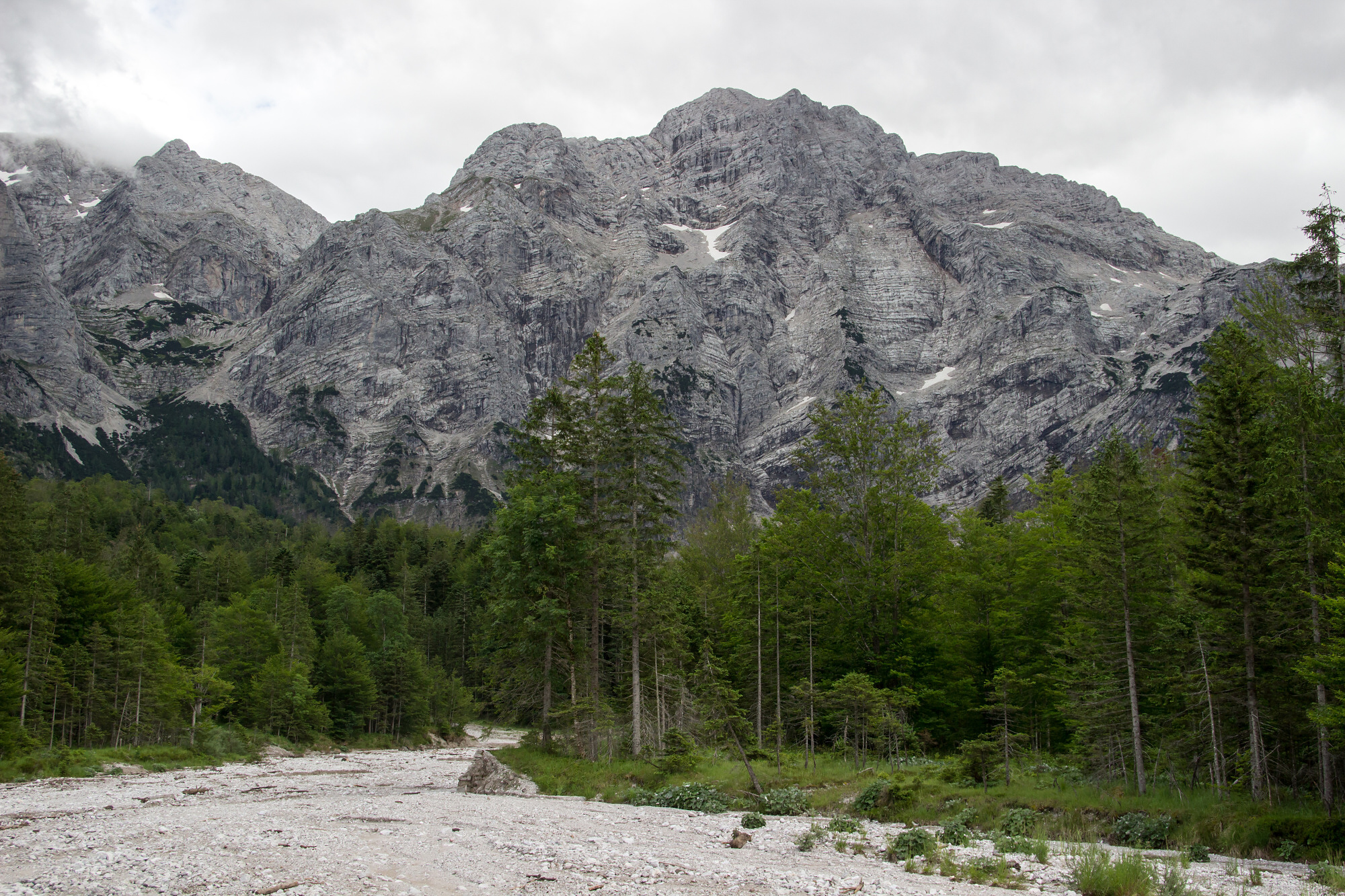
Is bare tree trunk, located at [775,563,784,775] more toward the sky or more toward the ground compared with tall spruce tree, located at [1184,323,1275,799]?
more toward the ground

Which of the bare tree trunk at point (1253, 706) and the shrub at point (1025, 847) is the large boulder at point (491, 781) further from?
the bare tree trunk at point (1253, 706)

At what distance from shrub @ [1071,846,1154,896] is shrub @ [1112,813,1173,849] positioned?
6.04 metres

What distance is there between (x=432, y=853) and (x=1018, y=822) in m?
13.2

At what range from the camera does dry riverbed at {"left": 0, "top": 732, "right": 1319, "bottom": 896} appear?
11828 mm

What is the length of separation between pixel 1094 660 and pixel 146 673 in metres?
Answer: 47.5

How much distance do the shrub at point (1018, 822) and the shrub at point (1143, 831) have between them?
1.77 meters

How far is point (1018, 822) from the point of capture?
18406 millimetres

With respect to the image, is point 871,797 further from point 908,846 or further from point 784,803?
point 908,846


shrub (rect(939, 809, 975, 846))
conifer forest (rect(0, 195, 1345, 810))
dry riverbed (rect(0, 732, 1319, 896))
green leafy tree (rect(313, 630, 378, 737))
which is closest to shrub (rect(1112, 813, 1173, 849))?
dry riverbed (rect(0, 732, 1319, 896))

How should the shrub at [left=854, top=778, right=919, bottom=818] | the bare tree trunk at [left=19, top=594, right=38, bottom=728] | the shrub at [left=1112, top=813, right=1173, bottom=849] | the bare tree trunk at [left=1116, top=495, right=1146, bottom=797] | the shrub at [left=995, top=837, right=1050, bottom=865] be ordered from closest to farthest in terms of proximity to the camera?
the shrub at [left=995, top=837, right=1050, bottom=865] → the shrub at [left=1112, top=813, right=1173, bottom=849] → the shrub at [left=854, top=778, right=919, bottom=818] → the bare tree trunk at [left=1116, top=495, right=1146, bottom=797] → the bare tree trunk at [left=19, top=594, right=38, bottom=728]

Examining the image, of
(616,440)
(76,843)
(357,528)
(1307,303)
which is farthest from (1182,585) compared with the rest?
(357,528)

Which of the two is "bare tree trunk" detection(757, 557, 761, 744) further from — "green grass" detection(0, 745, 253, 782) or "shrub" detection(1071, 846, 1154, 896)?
"green grass" detection(0, 745, 253, 782)

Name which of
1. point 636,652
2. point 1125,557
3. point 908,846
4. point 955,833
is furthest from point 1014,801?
point 636,652

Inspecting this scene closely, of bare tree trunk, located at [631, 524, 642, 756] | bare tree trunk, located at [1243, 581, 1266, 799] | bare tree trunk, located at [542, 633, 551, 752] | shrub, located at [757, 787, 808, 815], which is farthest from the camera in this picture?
bare tree trunk, located at [542, 633, 551, 752]
